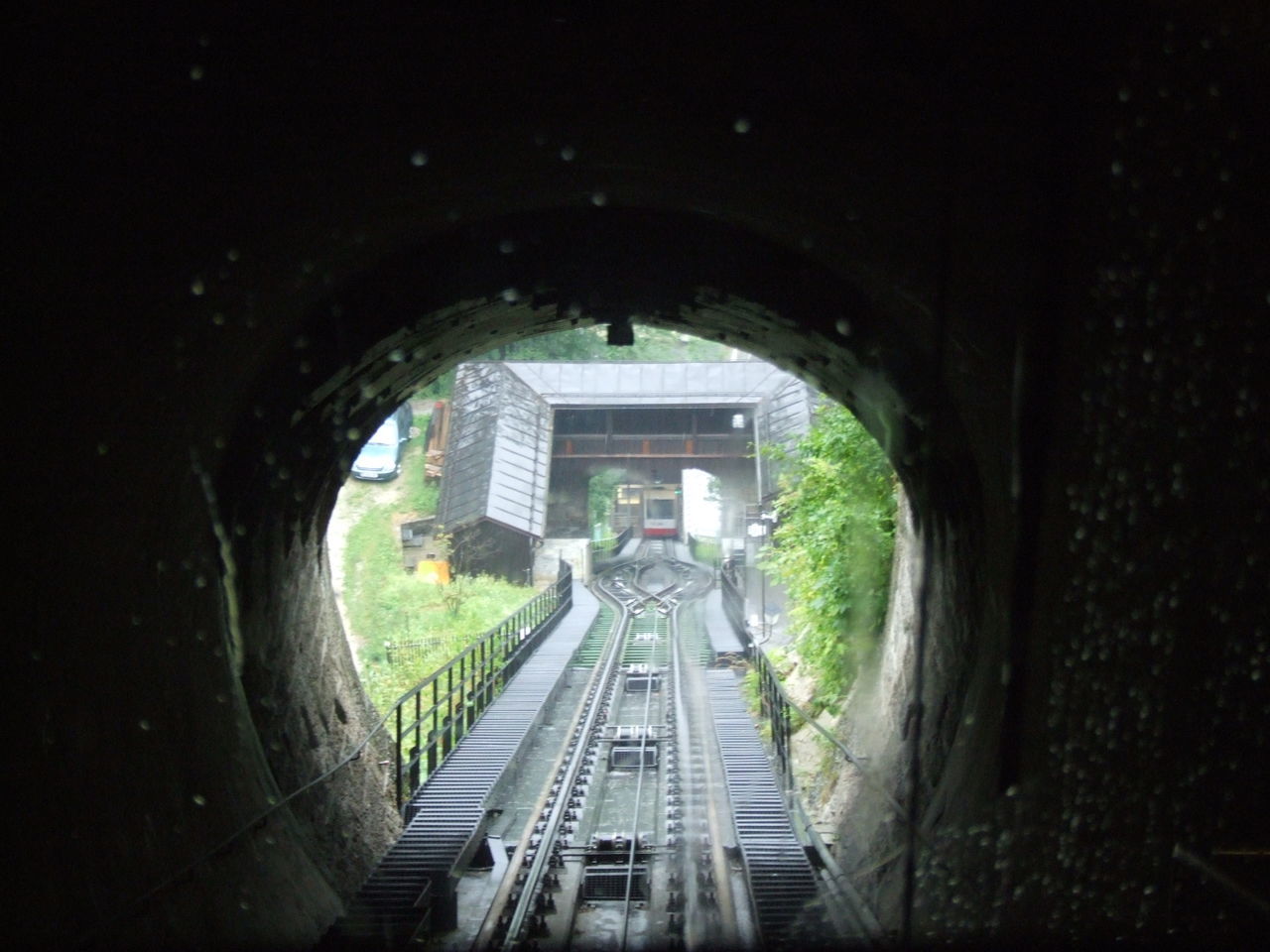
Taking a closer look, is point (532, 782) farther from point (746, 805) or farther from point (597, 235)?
point (597, 235)

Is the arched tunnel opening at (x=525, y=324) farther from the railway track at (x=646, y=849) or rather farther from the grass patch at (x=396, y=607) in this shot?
the grass patch at (x=396, y=607)

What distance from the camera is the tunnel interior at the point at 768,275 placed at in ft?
13.0

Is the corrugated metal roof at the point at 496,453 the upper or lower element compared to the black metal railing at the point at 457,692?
upper

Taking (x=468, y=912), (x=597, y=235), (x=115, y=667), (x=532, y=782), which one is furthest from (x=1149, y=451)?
(x=532, y=782)

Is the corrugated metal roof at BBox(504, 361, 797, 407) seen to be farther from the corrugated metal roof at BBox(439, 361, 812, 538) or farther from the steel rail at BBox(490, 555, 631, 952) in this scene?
the steel rail at BBox(490, 555, 631, 952)

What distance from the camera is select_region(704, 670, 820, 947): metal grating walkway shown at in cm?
683

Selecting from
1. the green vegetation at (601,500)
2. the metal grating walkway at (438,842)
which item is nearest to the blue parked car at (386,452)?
the green vegetation at (601,500)

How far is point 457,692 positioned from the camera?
15.2 meters

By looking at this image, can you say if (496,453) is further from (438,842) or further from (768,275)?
(768,275)

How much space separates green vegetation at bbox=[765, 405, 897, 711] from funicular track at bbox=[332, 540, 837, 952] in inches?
42.3

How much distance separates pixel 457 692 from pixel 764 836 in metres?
7.49

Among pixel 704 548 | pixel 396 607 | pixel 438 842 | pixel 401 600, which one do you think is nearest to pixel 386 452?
pixel 401 600

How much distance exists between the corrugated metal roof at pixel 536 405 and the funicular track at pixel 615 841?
382 inches

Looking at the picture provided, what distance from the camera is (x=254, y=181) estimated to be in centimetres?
456
